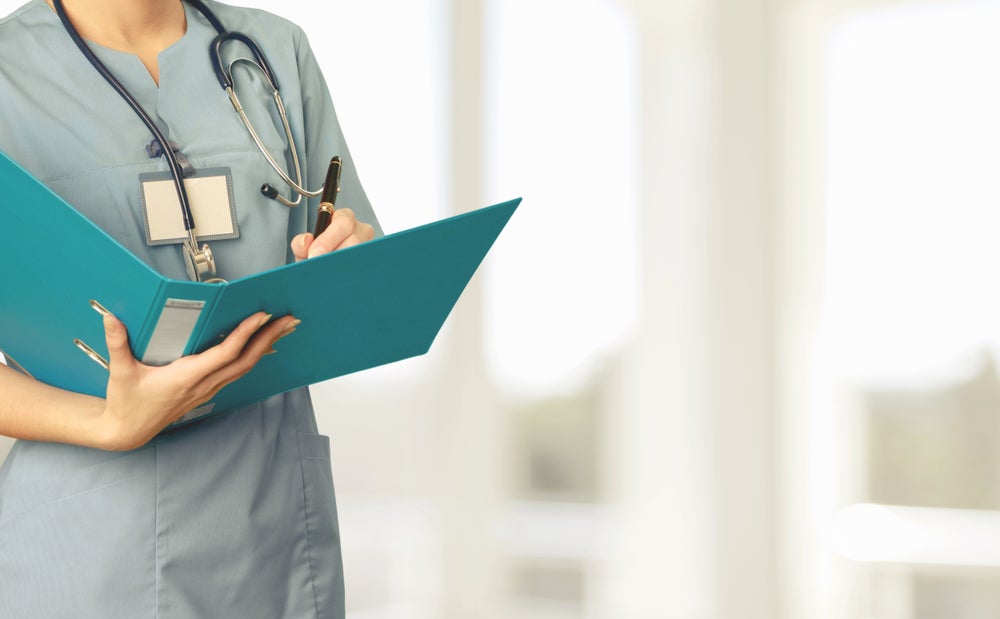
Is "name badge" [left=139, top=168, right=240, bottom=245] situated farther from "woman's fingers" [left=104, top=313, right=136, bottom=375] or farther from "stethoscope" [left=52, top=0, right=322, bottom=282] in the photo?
"woman's fingers" [left=104, top=313, right=136, bottom=375]

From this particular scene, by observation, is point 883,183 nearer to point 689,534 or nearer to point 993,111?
point 993,111

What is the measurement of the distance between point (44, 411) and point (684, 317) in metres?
2.17

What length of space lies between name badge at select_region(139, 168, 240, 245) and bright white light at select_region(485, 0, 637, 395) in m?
2.04

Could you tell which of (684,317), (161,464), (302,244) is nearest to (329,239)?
(302,244)

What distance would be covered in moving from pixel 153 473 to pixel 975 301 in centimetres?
232

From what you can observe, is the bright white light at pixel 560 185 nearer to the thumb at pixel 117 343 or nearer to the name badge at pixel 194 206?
the name badge at pixel 194 206

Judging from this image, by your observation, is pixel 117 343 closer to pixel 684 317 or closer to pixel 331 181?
pixel 331 181

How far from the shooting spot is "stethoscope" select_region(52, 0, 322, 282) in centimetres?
81

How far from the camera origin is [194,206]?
838 millimetres

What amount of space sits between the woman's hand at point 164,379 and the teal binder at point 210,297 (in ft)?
0.03

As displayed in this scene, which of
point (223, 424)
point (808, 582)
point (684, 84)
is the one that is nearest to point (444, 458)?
point (808, 582)

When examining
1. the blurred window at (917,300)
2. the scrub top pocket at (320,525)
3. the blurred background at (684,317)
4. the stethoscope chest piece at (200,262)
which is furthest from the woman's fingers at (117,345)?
the blurred window at (917,300)

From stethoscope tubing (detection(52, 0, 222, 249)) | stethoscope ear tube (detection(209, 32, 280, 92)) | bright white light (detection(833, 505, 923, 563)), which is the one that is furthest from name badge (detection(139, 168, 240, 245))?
bright white light (detection(833, 505, 923, 563))

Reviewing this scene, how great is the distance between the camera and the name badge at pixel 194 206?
817 mm
